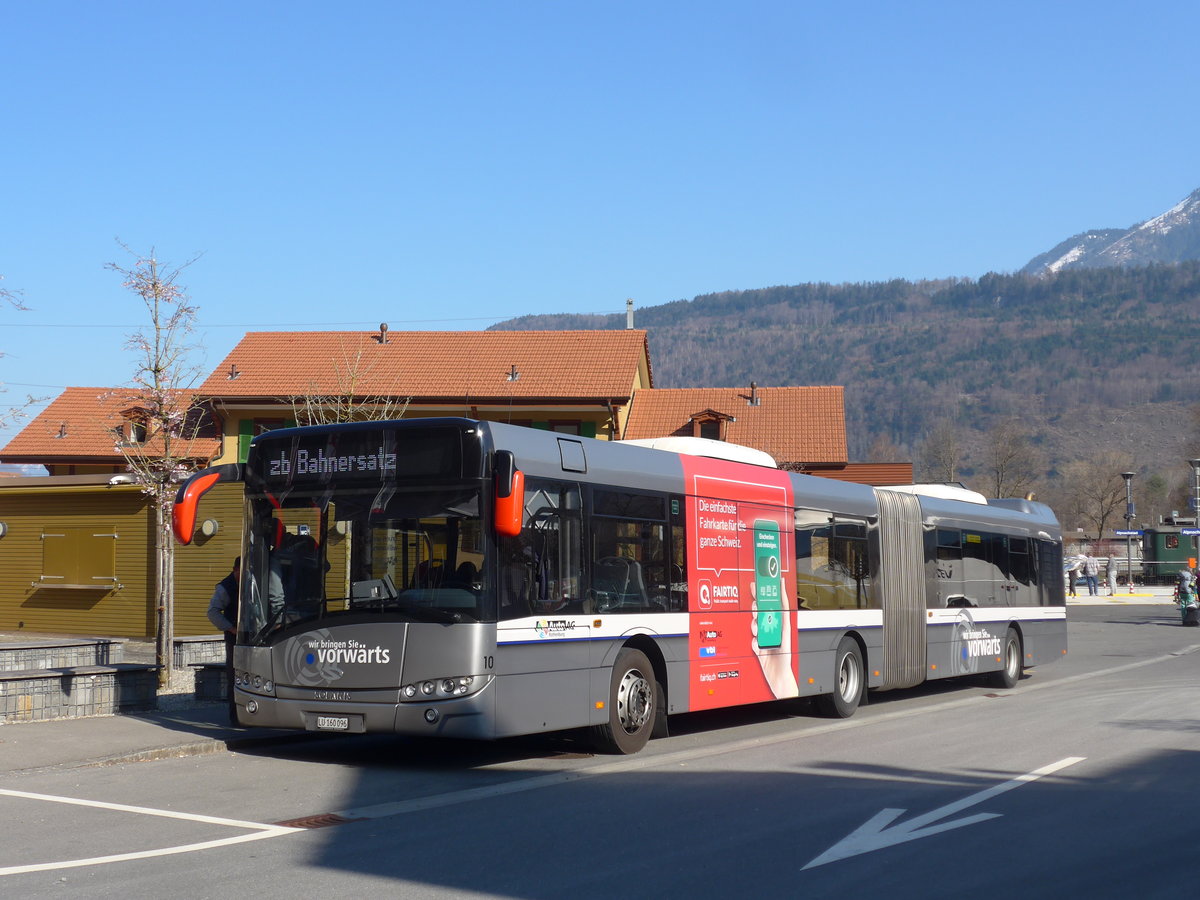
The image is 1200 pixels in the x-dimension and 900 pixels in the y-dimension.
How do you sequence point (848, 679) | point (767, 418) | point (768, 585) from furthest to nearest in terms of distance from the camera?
1. point (767, 418)
2. point (848, 679)
3. point (768, 585)

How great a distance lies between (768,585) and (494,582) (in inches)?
194

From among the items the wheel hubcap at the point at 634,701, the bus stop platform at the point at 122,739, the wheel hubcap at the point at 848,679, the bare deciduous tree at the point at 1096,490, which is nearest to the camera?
the bus stop platform at the point at 122,739

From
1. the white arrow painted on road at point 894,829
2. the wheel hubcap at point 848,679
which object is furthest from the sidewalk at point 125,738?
the wheel hubcap at point 848,679

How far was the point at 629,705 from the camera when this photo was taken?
1162 centimetres

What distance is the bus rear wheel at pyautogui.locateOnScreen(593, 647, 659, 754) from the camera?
37.3 ft

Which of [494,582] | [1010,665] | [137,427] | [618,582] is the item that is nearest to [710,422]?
[1010,665]

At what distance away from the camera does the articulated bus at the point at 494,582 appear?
1014cm

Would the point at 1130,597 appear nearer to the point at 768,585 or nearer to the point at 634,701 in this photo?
the point at 768,585

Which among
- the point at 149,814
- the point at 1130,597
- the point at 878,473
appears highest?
the point at 878,473

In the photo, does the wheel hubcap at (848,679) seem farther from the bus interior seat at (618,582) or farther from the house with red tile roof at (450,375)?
the house with red tile roof at (450,375)

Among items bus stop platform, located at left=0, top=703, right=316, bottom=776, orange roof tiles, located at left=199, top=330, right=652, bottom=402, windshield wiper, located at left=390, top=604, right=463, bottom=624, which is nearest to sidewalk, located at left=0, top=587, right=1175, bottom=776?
bus stop platform, located at left=0, top=703, right=316, bottom=776

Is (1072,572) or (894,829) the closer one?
(894,829)

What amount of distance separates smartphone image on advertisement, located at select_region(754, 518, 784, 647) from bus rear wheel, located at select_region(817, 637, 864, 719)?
148cm

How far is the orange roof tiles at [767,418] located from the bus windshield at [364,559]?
43.7 m
